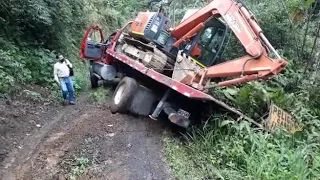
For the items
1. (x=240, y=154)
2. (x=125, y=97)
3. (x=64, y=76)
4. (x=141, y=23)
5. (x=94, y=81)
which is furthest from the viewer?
(x=94, y=81)

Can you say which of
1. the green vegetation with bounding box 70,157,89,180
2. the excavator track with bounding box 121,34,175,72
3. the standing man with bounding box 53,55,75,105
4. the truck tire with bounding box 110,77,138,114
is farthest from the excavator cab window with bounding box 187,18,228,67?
the green vegetation with bounding box 70,157,89,180

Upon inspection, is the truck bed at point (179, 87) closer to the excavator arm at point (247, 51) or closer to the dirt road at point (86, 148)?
the excavator arm at point (247, 51)

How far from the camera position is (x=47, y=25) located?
14375 millimetres

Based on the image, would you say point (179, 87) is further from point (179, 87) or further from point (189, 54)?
point (189, 54)

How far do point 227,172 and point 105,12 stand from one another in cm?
1975

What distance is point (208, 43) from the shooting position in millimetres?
9234

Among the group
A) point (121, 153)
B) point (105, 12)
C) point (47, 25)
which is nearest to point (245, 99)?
point (121, 153)

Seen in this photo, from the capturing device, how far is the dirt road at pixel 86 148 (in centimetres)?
598

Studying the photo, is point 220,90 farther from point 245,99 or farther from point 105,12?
point 105,12

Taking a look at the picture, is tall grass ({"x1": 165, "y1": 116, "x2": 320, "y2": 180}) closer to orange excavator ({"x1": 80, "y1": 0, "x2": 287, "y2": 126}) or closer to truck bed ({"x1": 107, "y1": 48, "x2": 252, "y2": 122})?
truck bed ({"x1": 107, "y1": 48, "x2": 252, "y2": 122})

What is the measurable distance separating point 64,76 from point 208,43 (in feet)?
13.2

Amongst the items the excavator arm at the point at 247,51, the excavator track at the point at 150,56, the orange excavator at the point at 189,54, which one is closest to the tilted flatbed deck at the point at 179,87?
the orange excavator at the point at 189,54

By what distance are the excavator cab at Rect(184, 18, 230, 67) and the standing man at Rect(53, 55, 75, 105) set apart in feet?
11.4

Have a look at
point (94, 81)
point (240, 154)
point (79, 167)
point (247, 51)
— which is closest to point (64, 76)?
point (94, 81)
